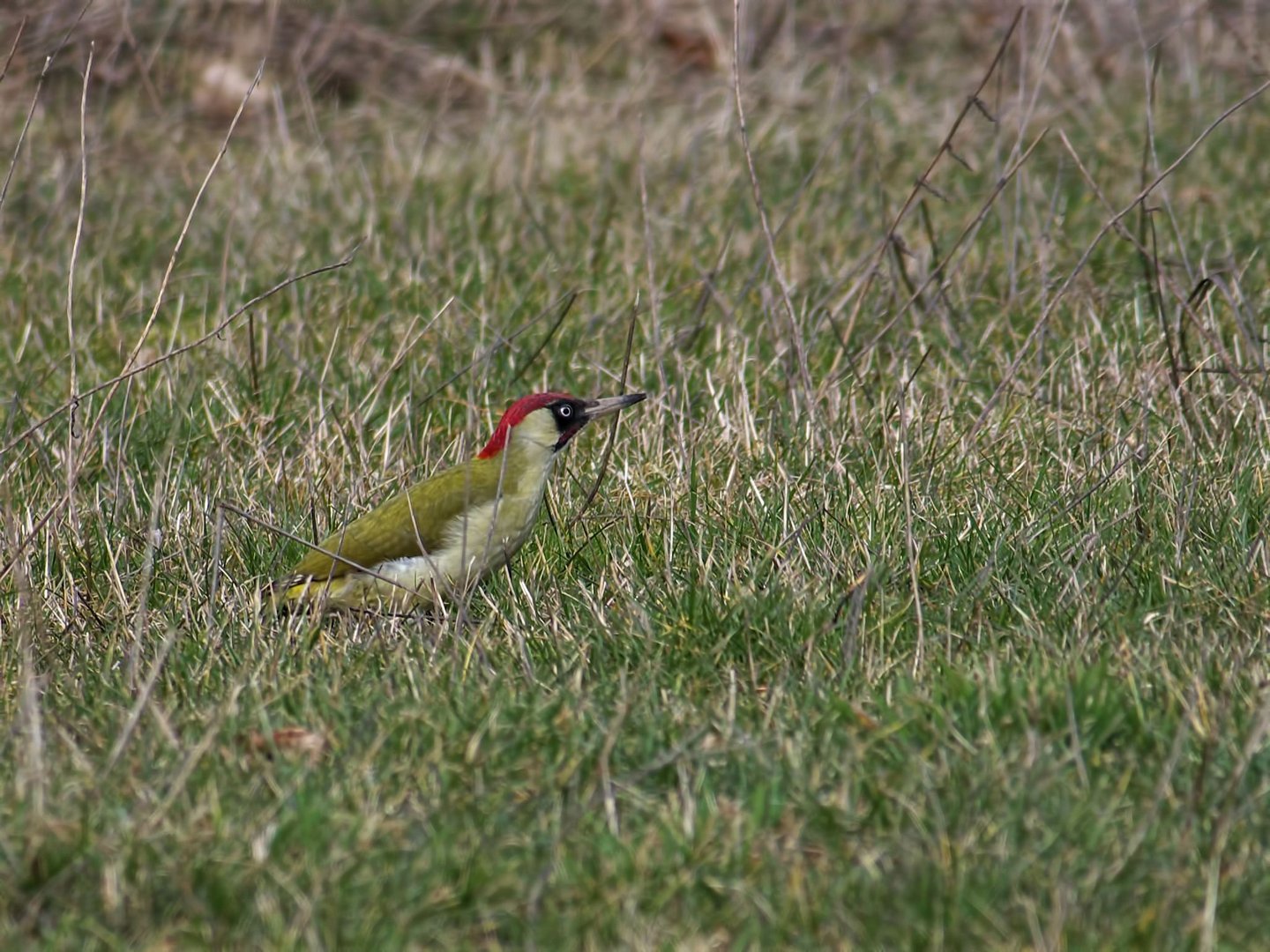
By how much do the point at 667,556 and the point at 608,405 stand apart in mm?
819

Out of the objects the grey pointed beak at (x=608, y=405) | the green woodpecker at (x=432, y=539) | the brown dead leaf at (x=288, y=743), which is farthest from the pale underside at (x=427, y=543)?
the brown dead leaf at (x=288, y=743)

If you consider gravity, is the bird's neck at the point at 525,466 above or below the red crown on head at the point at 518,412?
below

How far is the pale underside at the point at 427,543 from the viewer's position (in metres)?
4.60

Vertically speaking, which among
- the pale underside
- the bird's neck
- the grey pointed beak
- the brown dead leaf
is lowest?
the pale underside

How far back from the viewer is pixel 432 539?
466 cm

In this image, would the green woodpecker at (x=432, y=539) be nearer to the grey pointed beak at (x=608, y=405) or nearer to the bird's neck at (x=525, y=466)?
the bird's neck at (x=525, y=466)

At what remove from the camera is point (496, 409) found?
5922 millimetres

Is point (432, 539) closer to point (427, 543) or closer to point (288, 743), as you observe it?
point (427, 543)

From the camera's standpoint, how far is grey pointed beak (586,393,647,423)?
4932 millimetres

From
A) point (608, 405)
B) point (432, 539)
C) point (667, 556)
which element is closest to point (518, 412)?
point (608, 405)

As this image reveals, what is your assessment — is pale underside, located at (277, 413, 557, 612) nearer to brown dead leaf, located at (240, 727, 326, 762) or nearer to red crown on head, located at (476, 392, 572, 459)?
red crown on head, located at (476, 392, 572, 459)

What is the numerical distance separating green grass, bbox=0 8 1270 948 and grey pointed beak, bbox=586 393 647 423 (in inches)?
9.0

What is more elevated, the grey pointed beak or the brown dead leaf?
the grey pointed beak

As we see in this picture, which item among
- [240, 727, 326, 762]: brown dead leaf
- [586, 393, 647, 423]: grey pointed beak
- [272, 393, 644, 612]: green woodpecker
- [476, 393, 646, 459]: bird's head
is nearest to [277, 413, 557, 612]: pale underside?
[272, 393, 644, 612]: green woodpecker
